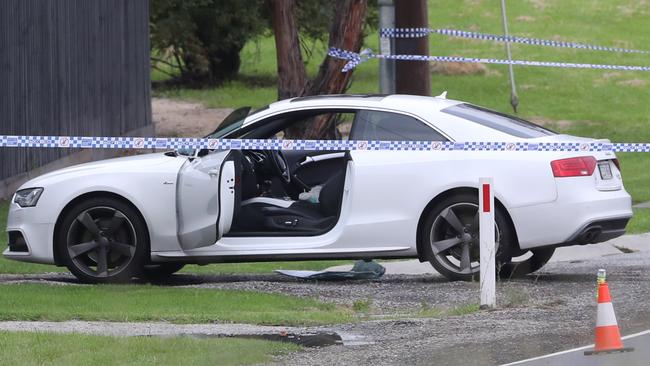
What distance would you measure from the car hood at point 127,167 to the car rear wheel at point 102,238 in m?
0.26

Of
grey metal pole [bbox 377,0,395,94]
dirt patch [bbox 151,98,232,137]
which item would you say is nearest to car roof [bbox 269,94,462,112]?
grey metal pole [bbox 377,0,395,94]

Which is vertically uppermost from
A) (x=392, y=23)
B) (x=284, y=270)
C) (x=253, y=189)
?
(x=392, y=23)

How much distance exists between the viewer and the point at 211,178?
11.3 metres

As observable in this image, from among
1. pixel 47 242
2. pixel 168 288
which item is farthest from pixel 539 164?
pixel 47 242

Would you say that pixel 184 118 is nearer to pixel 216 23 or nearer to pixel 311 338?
pixel 216 23

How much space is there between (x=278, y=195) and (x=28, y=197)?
6.91 feet

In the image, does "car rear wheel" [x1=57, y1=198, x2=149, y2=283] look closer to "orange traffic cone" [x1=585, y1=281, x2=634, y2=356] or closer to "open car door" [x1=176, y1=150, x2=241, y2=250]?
"open car door" [x1=176, y1=150, x2=241, y2=250]

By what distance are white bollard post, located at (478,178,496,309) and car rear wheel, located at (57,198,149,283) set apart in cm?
288

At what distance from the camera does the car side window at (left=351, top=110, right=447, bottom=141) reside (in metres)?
11.6

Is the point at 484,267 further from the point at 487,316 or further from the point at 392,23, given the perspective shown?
the point at 392,23

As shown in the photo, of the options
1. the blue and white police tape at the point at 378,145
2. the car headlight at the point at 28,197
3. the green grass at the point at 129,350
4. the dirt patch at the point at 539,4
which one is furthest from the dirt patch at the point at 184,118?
the dirt patch at the point at 539,4

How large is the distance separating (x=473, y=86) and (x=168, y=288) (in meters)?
27.0

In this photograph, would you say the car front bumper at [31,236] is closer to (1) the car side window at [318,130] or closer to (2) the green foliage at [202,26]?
(1) the car side window at [318,130]

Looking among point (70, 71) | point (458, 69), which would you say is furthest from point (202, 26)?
point (70, 71)
